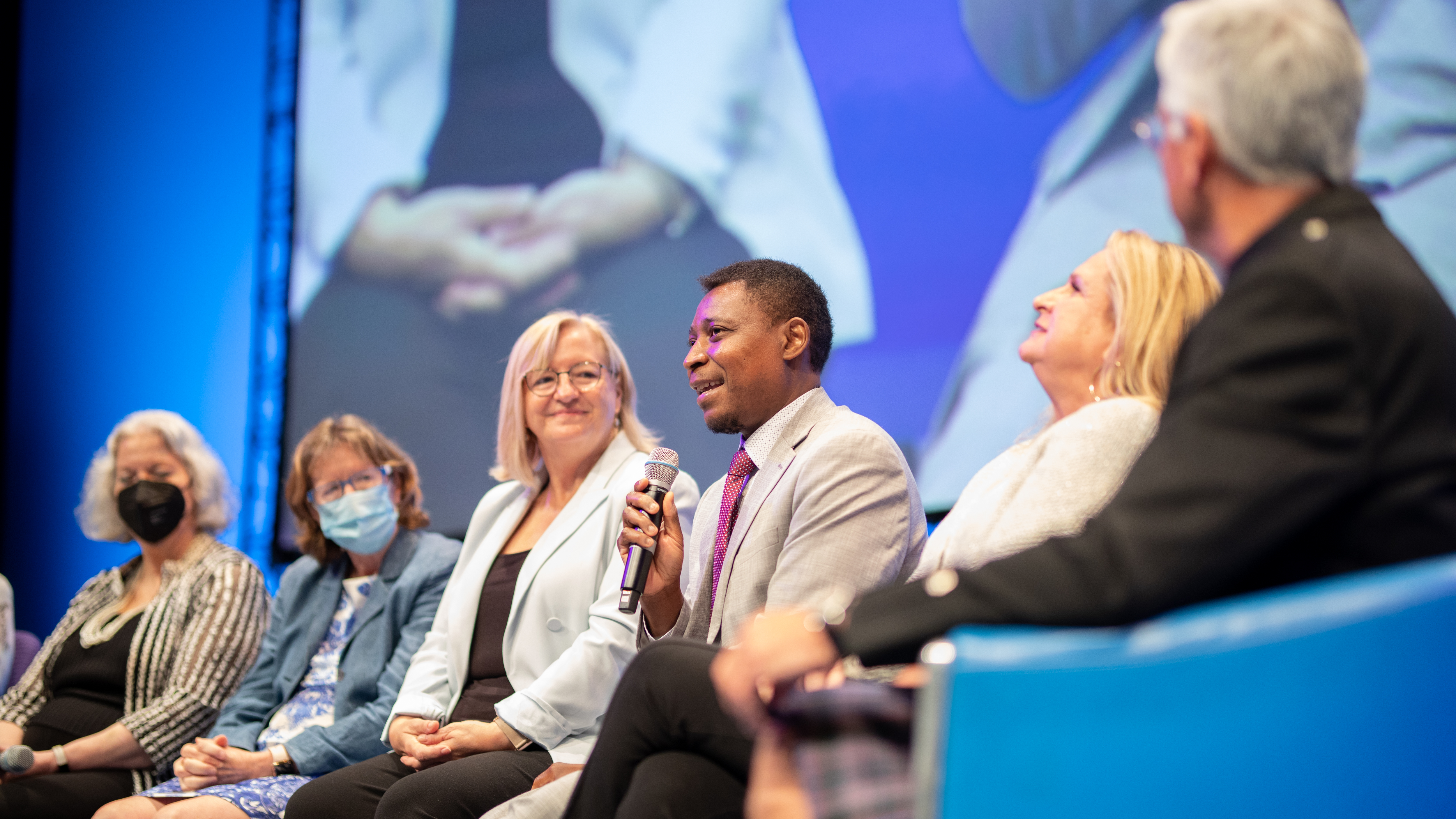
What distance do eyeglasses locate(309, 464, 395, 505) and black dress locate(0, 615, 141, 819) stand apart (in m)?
0.70

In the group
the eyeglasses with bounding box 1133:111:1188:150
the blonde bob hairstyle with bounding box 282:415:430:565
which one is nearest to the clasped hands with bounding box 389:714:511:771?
the blonde bob hairstyle with bounding box 282:415:430:565

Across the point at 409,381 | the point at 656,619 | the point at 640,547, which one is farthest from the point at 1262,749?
the point at 409,381

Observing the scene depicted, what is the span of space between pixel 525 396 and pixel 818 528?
1.21m

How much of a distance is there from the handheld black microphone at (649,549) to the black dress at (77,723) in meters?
1.86

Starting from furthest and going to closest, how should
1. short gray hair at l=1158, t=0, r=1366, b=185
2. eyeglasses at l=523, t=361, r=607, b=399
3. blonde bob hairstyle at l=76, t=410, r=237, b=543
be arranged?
blonde bob hairstyle at l=76, t=410, r=237, b=543
eyeglasses at l=523, t=361, r=607, b=399
short gray hair at l=1158, t=0, r=1366, b=185

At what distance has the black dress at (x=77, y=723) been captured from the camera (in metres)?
3.06

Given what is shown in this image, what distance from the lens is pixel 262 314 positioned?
511cm

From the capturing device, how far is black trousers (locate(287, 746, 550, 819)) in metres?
2.34

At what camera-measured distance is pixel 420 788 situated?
2.36 metres

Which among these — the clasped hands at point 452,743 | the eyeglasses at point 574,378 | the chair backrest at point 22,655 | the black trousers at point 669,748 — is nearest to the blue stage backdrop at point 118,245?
the chair backrest at point 22,655

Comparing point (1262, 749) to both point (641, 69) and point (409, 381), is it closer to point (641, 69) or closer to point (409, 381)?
point (641, 69)

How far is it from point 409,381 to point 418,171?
0.92 meters

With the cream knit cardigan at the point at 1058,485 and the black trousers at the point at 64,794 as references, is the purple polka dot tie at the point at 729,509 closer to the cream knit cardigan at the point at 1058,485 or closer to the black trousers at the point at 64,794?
the cream knit cardigan at the point at 1058,485

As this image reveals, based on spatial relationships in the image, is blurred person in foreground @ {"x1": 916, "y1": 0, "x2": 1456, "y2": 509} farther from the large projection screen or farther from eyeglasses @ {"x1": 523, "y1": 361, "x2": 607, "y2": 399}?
eyeglasses @ {"x1": 523, "y1": 361, "x2": 607, "y2": 399}
